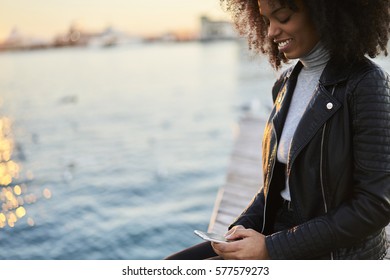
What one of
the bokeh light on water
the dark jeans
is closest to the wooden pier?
the dark jeans

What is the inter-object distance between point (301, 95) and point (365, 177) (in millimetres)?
365

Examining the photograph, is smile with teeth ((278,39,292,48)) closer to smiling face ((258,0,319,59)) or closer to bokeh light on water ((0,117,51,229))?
smiling face ((258,0,319,59))

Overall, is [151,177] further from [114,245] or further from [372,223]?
[372,223]

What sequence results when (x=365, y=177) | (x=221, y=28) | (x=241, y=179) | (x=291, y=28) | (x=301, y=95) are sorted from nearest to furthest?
(x=365, y=177) < (x=291, y=28) < (x=301, y=95) < (x=221, y=28) < (x=241, y=179)

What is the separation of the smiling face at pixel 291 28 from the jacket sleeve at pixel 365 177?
215 mm

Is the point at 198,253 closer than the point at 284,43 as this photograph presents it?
No

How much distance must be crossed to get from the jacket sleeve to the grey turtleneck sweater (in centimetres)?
19

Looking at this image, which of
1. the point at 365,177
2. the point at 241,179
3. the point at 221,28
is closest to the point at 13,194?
the point at 241,179

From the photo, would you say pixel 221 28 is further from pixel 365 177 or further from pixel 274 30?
pixel 365 177

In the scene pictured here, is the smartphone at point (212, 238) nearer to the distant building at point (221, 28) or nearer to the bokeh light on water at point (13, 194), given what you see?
the distant building at point (221, 28)

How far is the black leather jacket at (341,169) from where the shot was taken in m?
1.35

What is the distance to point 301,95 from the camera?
1.61 m

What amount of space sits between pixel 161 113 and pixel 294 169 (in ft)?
51.0

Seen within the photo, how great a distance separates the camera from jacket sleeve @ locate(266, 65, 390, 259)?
134 cm
